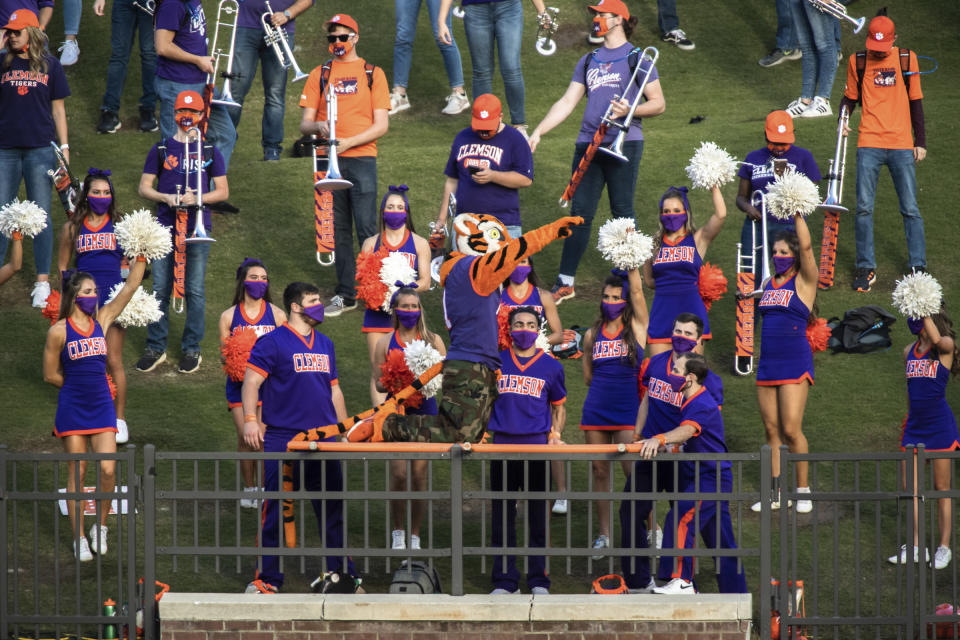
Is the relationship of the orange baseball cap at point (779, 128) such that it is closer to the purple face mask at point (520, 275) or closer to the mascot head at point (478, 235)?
the purple face mask at point (520, 275)

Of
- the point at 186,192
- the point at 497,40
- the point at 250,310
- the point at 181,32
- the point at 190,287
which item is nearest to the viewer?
the point at 250,310

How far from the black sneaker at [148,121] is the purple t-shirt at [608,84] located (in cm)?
642

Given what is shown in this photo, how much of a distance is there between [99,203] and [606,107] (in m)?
4.53

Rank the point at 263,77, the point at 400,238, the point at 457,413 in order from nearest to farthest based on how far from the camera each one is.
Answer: the point at 457,413
the point at 400,238
the point at 263,77

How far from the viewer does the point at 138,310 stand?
35.0ft

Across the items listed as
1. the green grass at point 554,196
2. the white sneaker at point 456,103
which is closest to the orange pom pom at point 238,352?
the green grass at point 554,196

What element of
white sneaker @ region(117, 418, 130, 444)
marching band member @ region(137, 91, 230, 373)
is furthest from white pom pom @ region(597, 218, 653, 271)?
white sneaker @ region(117, 418, 130, 444)

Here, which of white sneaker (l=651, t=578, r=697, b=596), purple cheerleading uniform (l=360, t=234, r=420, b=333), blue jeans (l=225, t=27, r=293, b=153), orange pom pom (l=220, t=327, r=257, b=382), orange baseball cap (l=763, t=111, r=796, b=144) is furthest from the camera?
blue jeans (l=225, t=27, r=293, b=153)

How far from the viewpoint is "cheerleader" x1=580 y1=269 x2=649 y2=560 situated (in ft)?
30.3

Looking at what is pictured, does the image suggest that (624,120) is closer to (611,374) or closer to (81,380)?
(611,374)

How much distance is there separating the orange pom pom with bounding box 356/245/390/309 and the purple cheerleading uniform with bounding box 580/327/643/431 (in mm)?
1852

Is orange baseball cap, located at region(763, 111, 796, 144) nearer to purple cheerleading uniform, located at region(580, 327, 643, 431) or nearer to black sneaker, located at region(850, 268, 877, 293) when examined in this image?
black sneaker, located at region(850, 268, 877, 293)

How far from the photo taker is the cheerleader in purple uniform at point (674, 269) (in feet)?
33.3

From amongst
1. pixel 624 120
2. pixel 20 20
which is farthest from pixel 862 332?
pixel 20 20
